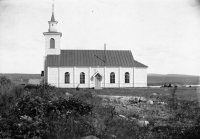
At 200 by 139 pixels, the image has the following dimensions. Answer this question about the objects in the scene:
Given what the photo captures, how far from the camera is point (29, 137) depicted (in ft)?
20.4

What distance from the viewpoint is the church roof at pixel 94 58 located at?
34.4 metres

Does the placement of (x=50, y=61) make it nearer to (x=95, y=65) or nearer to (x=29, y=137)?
(x=95, y=65)

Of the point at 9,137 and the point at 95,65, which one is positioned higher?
the point at 95,65

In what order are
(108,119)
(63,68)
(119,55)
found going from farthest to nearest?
(119,55), (63,68), (108,119)

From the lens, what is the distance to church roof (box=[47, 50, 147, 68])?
1353 inches

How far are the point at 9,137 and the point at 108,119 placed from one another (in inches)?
123

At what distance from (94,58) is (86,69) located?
218 cm

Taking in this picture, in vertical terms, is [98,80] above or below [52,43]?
below

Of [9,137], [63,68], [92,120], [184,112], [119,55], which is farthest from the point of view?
[119,55]

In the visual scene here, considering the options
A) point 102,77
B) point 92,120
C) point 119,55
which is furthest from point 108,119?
point 119,55

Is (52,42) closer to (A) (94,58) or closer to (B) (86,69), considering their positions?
(B) (86,69)

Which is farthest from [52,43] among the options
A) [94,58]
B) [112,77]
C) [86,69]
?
[112,77]

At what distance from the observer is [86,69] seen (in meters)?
34.2

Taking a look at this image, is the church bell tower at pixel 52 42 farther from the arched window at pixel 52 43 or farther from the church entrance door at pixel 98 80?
the church entrance door at pixel 98 80
